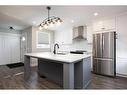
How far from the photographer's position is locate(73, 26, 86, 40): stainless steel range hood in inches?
192

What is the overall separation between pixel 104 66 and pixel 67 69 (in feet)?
7.85

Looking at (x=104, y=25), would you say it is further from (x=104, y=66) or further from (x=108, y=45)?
(x=104, y=66)

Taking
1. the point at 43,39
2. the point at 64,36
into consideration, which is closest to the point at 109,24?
the point at 64,36

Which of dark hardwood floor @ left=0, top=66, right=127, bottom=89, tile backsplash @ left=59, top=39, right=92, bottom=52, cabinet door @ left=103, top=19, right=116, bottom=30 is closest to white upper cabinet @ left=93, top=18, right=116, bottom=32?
cabinet door @ left=103, top=19, right=116, bottom=30

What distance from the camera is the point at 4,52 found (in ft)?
19.6

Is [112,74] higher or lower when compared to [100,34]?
lower

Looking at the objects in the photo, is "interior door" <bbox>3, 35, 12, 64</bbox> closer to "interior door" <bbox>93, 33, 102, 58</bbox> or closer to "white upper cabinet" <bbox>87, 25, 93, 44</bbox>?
"white upper cabinet" <bbox>87, 25, 93, 44</bbox>

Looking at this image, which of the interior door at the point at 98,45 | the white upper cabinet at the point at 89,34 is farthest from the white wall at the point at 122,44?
the white upper cabinet at the point at 89,34

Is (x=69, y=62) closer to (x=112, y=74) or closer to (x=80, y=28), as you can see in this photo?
(x=112, y=74)

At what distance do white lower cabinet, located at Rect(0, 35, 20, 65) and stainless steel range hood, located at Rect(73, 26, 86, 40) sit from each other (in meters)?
3.90

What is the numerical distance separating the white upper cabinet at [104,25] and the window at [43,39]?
3050 millimetres

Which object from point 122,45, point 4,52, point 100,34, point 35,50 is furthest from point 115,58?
point 4,52
